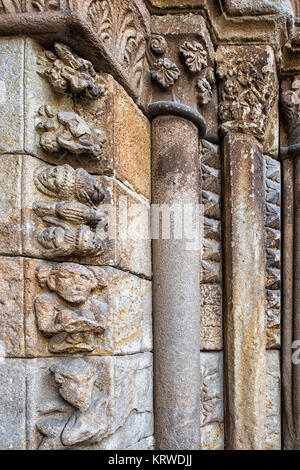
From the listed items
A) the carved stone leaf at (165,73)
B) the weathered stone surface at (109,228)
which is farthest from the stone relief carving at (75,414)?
the carved stone leaf at (165,73)

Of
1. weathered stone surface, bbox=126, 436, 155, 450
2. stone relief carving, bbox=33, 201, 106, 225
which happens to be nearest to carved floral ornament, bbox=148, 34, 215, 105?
stone relief carving, bbox=33, 201, 106, 225

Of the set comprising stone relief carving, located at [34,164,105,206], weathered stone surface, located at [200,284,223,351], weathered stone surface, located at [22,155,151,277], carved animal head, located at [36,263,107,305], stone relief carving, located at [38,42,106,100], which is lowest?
weathered stone surface, located at [200,284,223,351]

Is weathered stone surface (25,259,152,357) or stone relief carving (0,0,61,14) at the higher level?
stone relief carving (0,0,61,14)

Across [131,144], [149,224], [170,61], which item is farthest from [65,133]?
[170,61]

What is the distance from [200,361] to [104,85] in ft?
4.55

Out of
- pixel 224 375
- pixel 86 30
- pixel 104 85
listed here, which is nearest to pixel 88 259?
pixel 104 85

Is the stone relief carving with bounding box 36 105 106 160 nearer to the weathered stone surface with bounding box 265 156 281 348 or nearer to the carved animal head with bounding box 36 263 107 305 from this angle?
the carved animal head with bounding box 36 263 107 305

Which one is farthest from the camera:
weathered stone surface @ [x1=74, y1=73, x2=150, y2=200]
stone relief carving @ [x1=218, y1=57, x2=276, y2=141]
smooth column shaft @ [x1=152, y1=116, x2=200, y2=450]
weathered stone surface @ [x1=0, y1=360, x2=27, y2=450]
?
stone relief carving @ [x1=218, y1=57, x2=276, y2=141]

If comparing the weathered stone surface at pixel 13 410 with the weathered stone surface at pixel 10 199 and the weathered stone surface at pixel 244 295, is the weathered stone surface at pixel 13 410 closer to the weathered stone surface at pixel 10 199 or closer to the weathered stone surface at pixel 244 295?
the weathered stone surface at pixel 10 199

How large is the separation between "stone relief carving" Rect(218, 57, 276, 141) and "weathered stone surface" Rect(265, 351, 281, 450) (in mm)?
1232

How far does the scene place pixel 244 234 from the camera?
2.17 metres

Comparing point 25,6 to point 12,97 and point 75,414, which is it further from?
point 75,414

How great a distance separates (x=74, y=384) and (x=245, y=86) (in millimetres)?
1702

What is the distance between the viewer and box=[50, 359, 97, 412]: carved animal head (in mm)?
1544
